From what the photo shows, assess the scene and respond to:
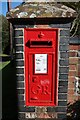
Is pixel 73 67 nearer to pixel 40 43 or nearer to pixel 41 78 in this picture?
pixel 41 78

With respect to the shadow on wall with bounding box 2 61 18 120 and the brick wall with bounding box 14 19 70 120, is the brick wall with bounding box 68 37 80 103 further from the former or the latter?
the shadow on wall with bounding box 2 61 18 120

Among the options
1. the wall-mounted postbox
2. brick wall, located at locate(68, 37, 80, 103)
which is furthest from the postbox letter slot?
brick wall, located at locate(68, 37, 80, 103)

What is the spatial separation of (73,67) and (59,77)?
1.59ft

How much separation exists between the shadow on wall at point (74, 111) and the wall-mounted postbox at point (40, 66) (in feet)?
1.72

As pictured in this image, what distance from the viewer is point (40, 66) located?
12.8ft

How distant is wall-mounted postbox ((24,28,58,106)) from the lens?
377cm

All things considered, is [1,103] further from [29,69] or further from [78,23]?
[78,23]

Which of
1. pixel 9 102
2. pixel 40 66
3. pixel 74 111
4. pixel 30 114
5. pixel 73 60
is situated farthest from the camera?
pixel 9 102

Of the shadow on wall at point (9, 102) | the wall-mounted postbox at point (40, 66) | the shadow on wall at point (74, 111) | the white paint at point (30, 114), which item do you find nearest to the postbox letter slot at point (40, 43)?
the wall-mounted postbox at point (40, 66)

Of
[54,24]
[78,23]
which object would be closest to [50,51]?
[54,24]

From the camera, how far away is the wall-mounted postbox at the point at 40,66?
3.77m

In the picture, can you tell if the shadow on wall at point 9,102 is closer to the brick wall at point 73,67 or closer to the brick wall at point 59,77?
the brick wall at point 59,77

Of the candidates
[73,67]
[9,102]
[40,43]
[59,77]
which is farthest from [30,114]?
[9,102]

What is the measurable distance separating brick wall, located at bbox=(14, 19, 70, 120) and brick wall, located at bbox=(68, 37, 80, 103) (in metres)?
0.39
